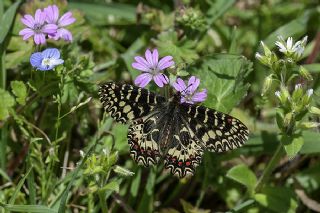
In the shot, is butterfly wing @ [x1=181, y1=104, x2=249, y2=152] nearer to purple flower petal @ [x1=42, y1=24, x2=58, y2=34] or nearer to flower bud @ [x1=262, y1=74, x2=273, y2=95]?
flower bud @ [x1=262, y1=74, x2=273, y2=95]

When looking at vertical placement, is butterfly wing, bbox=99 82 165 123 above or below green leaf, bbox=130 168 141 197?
above

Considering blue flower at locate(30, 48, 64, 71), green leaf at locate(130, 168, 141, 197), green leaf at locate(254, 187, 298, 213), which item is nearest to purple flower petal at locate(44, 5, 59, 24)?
blue flower at locate(30, 48, 64, 71)

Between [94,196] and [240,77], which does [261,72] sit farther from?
A: [94,196]

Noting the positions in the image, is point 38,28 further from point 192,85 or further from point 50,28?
point 192,85

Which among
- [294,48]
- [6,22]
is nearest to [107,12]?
[6,22]

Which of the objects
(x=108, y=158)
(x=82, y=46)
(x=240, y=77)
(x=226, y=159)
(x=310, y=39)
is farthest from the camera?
(x=310, y=39)

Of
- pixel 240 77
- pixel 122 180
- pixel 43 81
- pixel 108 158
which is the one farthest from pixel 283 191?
pixel 43 81
